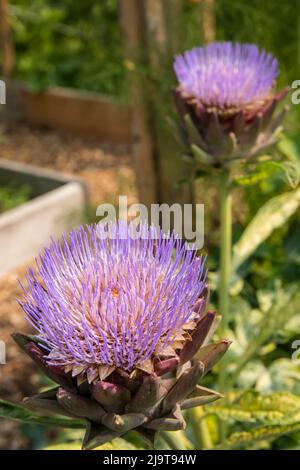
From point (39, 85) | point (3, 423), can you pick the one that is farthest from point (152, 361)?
point (39, 85)

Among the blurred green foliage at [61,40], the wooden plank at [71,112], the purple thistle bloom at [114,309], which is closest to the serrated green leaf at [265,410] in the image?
the purple thistle bloom at [114,309]

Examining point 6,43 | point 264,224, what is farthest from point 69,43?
point 264,224

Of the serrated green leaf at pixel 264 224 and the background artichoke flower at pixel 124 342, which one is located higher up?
the serrated green leaf at pixel 264 224

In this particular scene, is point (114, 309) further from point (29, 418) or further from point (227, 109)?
point (227, 109)

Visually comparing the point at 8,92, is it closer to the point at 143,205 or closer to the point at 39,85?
the point at 39,85

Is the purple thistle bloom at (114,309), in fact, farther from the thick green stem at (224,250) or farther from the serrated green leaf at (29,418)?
the thick green stem at (224,250)

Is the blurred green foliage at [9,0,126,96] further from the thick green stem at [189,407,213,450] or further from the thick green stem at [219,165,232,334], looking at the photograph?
the thick green stem at [189,407,213,450]
